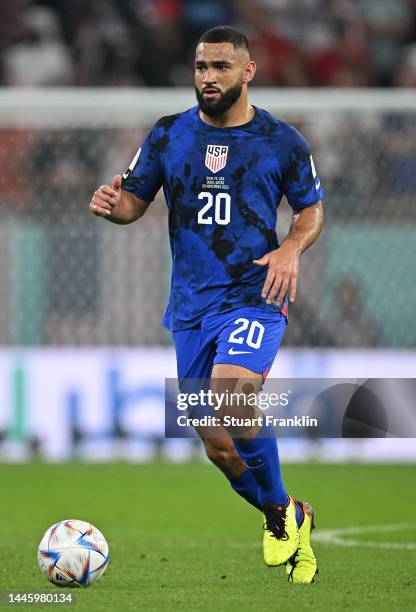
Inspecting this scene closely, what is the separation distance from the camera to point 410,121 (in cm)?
1323

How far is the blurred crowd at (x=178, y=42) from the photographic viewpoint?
16.2 meters

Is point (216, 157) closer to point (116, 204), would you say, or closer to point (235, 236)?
point (235, 236)

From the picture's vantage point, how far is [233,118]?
6.38 metres

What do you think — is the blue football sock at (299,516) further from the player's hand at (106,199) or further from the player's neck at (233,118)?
the player's neck at (233,118)

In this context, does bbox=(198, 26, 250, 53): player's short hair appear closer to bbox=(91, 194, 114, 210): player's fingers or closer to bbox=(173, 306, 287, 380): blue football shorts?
bbox=(91, 194, 114, 210): player's fingers

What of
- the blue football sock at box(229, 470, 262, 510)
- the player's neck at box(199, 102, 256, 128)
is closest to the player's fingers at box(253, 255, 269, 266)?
the player's neck at box(199, 102, 256, 128)

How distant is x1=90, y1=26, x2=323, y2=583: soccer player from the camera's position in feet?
19.8

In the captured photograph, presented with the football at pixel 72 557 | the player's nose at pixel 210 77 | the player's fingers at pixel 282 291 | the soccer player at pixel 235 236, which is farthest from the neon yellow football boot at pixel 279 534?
the player's nose at pixel 210 77

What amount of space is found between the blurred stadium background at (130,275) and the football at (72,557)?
667cm

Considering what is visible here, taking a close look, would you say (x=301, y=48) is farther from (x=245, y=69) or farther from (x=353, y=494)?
(x=245, y=69)

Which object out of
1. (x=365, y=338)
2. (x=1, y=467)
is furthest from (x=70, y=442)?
(x=365, y=338)

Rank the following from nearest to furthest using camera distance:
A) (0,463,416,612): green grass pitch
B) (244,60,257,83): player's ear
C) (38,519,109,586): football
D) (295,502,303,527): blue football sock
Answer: (0,463,416,612): green grass pitch → (38,519,109,586): football → (295,502,303,527): blue football sock → (244,60,257,83): player's ear

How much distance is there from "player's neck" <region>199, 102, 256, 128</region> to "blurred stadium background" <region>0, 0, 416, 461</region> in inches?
238

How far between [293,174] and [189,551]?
7.67 ft
